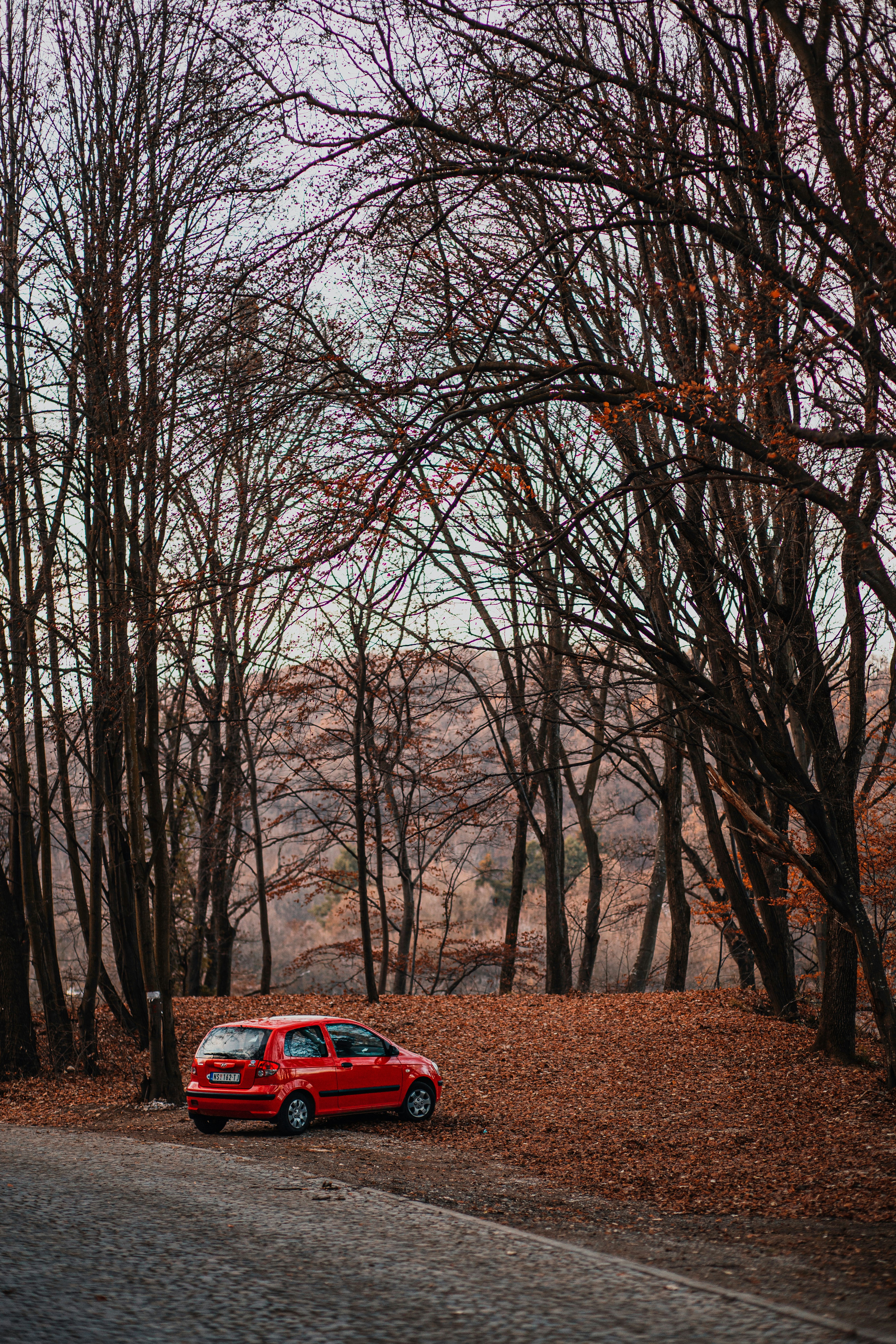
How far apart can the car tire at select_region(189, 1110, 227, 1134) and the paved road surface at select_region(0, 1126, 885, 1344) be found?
378 cm

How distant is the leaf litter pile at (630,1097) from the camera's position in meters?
8.93

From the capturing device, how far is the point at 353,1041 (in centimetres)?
1212

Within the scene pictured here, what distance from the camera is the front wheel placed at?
439 inches

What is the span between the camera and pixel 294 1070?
37.2 ft

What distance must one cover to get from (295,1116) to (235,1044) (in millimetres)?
1021

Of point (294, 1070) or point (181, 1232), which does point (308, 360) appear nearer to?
point (181, 1232)

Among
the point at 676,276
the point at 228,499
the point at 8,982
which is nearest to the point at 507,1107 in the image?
the point at 228,499

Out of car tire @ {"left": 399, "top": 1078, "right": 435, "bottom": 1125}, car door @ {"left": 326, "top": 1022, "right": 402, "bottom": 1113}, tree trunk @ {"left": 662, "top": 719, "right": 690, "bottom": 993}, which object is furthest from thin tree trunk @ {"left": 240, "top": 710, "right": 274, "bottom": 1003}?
car door @ {"left": 326, "top": 1022, "right": 402, "bottom": 1113}

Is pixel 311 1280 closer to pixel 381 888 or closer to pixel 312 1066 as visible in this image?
pixel 312 1066

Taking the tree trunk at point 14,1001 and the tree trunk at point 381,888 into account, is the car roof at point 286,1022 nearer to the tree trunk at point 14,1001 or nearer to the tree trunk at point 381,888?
the tree trunk at point 14,1001

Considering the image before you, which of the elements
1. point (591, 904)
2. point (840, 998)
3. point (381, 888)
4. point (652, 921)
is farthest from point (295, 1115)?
point (652, 921)

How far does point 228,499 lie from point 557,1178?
23.5 feet

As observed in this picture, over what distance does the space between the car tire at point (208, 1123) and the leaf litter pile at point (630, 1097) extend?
1.85 m

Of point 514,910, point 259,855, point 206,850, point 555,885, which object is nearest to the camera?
point 206,850
